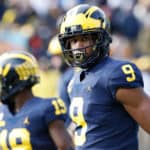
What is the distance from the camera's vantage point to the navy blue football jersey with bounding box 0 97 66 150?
16.0 ft

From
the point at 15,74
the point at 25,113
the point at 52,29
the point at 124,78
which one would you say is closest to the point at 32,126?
the point at 25,113

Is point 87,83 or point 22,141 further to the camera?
point 22,141

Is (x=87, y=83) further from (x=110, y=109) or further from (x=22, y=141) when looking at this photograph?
(x=22, y=141)

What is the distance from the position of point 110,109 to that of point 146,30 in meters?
5.97

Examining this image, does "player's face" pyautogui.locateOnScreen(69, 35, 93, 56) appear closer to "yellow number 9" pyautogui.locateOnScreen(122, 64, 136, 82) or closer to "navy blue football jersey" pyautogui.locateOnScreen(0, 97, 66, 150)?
"yellow number 9" pyautogui.locateOnScreen(122, 64, 136, 82)

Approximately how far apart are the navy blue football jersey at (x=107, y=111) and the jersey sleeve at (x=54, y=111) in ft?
1.19

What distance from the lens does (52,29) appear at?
10.8 m

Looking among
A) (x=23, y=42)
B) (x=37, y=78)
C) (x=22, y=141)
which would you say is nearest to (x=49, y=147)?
(x=22, y=141)

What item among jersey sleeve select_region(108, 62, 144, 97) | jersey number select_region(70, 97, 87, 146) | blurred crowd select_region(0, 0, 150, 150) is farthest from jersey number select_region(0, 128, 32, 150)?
blurred crowd select_region(0, 0, 150, 150)

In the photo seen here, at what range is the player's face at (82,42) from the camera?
180 inches

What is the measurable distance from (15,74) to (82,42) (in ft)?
2.28

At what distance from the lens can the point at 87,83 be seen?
455 centimetres

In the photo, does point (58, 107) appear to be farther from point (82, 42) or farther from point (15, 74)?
point (82, 42)

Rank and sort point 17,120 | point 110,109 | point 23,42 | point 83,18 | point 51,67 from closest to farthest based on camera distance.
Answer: point 110,109, point 83,18, point 17,120, point 51,67, point 23,42
